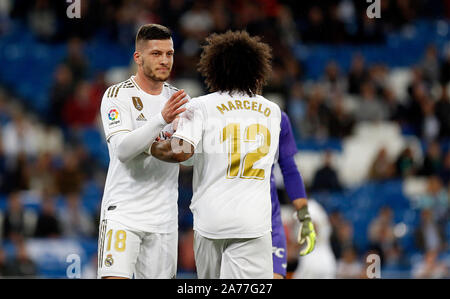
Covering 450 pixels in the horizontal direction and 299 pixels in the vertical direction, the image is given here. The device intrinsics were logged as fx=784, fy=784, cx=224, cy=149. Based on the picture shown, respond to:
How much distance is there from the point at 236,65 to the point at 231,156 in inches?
26.1

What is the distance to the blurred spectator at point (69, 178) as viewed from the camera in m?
13.4

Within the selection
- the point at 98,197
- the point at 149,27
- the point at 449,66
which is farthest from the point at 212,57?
the point at 449,66

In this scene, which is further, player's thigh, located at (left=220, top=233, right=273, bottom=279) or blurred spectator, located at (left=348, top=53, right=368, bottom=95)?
blurred spectator, located at (left=348, top=53, right=368, bottom=95)

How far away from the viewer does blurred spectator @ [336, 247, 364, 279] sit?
35.8 ft

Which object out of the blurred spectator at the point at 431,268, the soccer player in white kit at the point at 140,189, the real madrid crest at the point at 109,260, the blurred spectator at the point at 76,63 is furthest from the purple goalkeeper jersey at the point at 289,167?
the blurred spectator at the point at 76,63

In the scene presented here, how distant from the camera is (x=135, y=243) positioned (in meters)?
5.83

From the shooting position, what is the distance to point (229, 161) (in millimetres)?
5371

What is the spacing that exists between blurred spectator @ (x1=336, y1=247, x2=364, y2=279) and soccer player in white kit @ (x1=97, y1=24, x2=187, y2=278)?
17.0ft

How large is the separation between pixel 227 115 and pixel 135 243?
1236 millimetres

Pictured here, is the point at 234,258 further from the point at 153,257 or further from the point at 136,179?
the point at 136,179

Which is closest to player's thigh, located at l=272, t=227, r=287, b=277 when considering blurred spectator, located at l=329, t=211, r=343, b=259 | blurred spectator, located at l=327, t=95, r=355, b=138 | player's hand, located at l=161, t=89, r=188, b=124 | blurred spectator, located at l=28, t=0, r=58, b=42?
player's hand, located at l=161, t=89, r=188, b=124

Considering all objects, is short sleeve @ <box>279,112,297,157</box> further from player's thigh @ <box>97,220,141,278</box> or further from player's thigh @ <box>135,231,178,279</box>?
player's thigh @ <box>97,220,141,278</box>

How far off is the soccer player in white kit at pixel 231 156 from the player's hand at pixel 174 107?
0.22 feet
